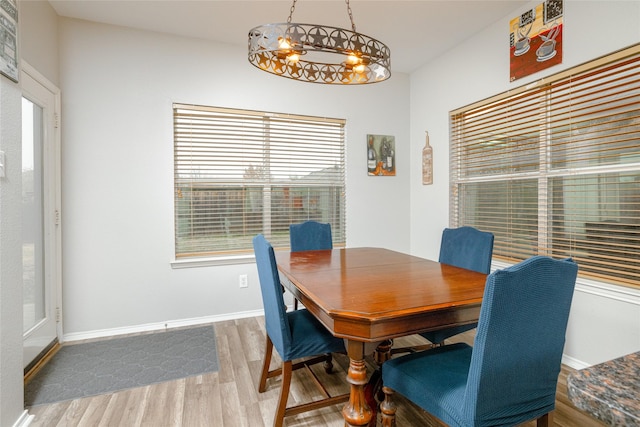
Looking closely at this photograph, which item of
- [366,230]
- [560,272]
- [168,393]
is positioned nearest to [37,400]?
[168,393]

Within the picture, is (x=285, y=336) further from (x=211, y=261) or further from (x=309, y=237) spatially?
(x=211, y=261)

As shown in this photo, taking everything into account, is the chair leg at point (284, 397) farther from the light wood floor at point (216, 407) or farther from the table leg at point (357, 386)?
the table leg at point (357, 386)

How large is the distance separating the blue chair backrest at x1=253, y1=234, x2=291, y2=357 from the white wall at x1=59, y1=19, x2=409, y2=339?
1.73 m

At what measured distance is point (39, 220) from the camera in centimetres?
252

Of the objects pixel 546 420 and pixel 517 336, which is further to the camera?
pixel 546 420

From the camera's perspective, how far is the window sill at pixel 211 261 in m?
3.13

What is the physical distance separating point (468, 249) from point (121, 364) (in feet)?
8.90

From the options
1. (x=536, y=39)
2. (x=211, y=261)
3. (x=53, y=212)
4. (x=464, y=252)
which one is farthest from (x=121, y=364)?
(x=536, y=39)

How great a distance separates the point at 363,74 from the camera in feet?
7.24

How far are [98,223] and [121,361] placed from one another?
123cm

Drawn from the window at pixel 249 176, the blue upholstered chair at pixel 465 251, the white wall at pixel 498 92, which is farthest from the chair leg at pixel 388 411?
the window at pixel 249 176

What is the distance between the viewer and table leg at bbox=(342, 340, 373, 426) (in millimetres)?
1310

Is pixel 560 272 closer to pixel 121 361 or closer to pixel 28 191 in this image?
pixel 121 361

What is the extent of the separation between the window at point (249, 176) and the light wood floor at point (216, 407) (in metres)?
1.41
